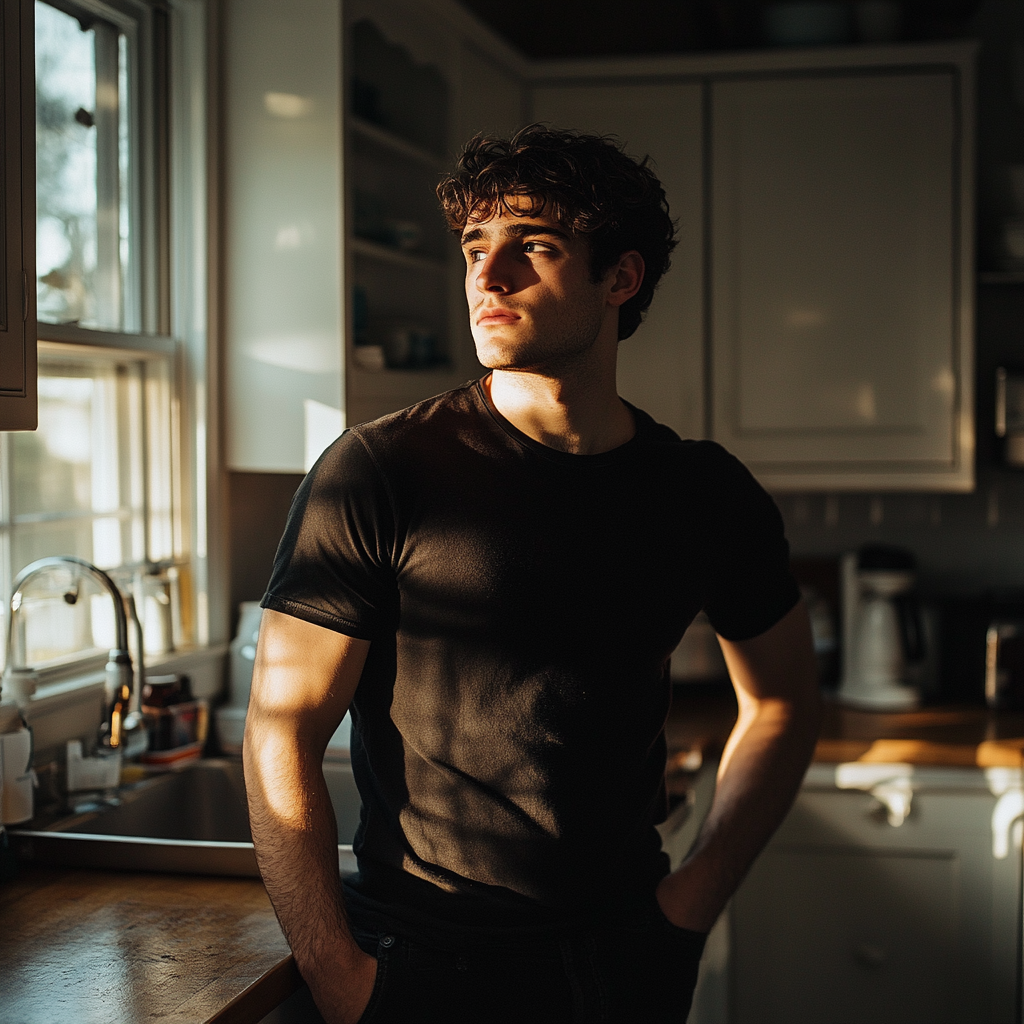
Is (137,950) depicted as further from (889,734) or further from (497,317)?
(889,734)

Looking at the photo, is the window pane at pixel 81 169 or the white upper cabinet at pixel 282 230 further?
the white upper cabinet at pixel 282 230

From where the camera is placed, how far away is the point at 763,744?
1695 mm

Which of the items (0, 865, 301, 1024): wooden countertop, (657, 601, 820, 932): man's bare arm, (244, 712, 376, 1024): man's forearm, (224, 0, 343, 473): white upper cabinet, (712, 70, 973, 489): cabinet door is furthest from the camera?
(712, 70, 973, 489): cabinet door

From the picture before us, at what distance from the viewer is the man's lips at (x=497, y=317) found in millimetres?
1420

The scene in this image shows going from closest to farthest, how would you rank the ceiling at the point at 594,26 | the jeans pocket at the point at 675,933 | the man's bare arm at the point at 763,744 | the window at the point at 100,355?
the jeans pocket at the point at 675,933 < the man's bare arm at the point at 763,744 < the window at the point at 100,355 < the ceiling at the point at 594,26

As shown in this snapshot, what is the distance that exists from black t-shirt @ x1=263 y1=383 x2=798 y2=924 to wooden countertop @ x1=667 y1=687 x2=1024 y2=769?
37.1 inches

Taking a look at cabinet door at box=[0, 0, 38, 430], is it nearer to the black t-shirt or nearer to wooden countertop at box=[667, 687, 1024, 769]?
the black t-shirt

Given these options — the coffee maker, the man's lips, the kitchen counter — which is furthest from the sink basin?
the coffee maker

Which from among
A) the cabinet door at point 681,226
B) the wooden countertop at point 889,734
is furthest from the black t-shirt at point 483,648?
the cabinet door at point 681,226

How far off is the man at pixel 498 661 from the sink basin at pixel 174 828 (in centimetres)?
22

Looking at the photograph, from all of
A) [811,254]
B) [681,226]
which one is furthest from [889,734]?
[681,226]

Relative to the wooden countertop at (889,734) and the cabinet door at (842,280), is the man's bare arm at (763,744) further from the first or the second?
the cabinet door at (842,280)

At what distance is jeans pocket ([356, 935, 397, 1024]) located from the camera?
4.49 ft

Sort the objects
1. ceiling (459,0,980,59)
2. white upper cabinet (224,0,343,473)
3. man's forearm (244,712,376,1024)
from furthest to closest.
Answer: ceiling (459,0,980,59) < white upper cabinet (224,0,343,473) < man's forearm (244,712,376,1024)
